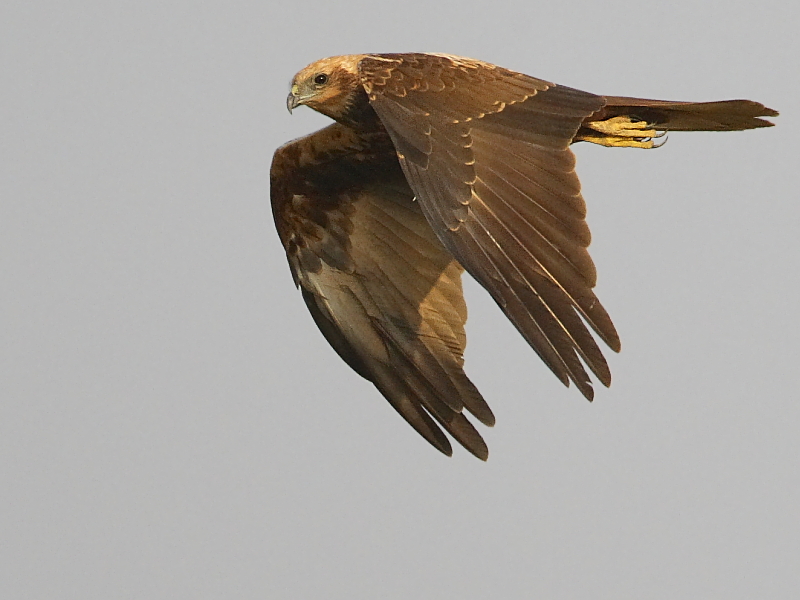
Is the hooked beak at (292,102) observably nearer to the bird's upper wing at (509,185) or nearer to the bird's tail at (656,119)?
the bird's upper wing at (509,185)

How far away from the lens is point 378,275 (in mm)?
10469

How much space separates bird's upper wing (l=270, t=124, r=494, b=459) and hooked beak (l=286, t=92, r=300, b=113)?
18.2 inches

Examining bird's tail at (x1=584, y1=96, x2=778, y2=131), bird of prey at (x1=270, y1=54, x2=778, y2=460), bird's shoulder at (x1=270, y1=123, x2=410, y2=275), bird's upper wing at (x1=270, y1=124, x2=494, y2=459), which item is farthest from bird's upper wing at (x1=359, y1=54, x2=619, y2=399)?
bird's upper wing at (x1=270, y1=124, x2=494, y2=459)

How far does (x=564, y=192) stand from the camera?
26.5 ft

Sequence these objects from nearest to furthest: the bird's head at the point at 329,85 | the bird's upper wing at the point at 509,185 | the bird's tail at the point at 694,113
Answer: the bird's upper wing at the point at 509,185
the bird's tail at the point at 694,113
the bird's head at the point at 329,85

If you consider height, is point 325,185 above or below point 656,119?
above

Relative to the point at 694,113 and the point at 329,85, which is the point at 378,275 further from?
the point at 694,113

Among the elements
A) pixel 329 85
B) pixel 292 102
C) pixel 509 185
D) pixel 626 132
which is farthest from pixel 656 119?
pixel 292 102

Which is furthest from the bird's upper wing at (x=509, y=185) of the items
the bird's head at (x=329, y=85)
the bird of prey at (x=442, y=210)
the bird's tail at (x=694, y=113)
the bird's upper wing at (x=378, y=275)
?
the bird's upper wing at (x=378, y=275)

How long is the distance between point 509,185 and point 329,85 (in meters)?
1.69

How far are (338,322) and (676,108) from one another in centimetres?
251

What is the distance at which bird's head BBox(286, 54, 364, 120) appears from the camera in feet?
30.9

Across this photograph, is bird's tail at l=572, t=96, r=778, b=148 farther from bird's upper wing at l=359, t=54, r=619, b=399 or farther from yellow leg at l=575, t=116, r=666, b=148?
bird's upper wing at l=359, t=54, r=619, b=399

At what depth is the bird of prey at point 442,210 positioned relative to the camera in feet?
26.0
